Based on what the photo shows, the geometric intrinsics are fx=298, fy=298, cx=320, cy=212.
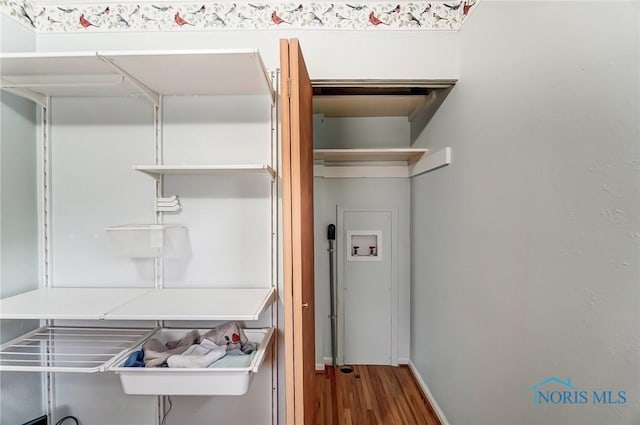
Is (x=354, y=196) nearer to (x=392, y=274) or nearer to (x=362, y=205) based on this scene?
(x=362, y=205)

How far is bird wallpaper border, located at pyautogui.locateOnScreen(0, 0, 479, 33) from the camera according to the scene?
1550 millimetres

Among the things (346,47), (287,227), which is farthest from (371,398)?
(346,47)

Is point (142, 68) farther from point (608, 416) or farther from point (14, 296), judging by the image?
point (608, 416)

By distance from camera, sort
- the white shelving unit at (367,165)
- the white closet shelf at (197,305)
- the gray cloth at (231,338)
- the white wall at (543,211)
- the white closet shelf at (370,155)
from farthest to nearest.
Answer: the white shelving unit at (367,165) → the white closet shelf at (370,155) → the gray cloth at (231,338) → the white closet shelf at (197,305) → the white wall at (543,211)

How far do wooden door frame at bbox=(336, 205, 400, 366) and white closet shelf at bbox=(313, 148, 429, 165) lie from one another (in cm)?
39

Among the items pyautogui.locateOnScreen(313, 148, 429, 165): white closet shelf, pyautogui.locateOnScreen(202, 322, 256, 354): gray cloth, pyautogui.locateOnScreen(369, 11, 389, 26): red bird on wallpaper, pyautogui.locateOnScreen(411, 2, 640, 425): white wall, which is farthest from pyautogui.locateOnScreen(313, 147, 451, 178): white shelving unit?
pyautogui.locateOnScreen(202, 322, 256, 354): gray cloth

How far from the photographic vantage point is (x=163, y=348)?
1.38 metres

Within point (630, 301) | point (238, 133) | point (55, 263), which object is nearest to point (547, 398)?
point (630, 301)

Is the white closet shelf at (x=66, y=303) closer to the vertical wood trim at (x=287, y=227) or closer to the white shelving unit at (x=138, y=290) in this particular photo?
the white shelving unit at (x=138, y=290)

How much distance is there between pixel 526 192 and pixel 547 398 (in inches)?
25.4

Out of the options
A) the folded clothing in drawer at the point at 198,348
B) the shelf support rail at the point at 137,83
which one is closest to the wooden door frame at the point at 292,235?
the folded clothing in drawer at the point at 198,348

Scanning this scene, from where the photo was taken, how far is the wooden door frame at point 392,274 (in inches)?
96.2

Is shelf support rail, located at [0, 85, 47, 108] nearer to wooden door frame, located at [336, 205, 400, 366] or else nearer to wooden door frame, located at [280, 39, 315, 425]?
wooden door frame, located at [280, 39, 315, 425]

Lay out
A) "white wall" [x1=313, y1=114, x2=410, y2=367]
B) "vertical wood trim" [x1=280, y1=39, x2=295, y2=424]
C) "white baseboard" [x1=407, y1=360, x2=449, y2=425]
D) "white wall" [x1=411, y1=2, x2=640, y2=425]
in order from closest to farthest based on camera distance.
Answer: "white wall" [x1=411, y1=2, x2=640, y2=425] < "vertical wood trim" [x1=280, y1=39, x2=295, y2=424] < "white baseboard" [x1=407, y1=360, x2=449, y2=425] < "white wall" [x1=313, y1=114, x2=410, y2=367]
